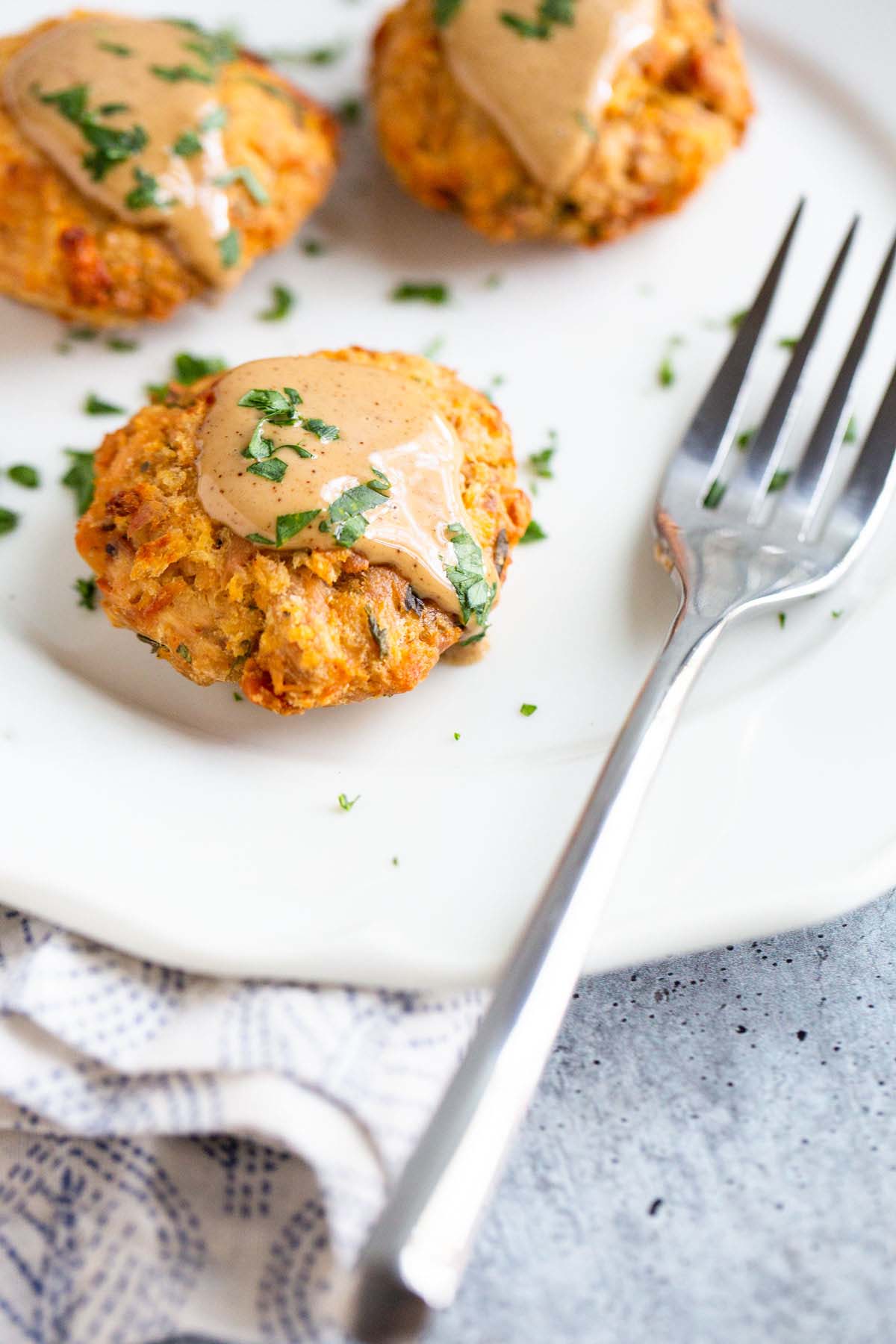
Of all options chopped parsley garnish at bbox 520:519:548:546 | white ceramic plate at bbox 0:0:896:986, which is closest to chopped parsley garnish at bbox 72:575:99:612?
white ceramic plate at bbox 0:0:896:986

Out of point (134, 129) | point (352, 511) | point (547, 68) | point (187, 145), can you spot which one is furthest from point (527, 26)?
point (352, 511)

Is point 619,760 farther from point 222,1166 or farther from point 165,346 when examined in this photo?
point 165,346

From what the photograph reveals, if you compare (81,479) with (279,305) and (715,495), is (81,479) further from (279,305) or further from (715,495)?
(715,495)

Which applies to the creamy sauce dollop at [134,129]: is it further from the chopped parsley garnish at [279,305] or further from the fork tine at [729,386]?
the fork tine at [729,386]

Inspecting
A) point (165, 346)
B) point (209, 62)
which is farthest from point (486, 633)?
point (209, 62)

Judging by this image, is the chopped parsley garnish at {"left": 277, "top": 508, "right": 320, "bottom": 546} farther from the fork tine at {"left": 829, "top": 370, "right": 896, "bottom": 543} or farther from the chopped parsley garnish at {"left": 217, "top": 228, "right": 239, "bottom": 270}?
the fork tine at {"left": 829, "top": 370, "right": 896, "bottom": 543}
